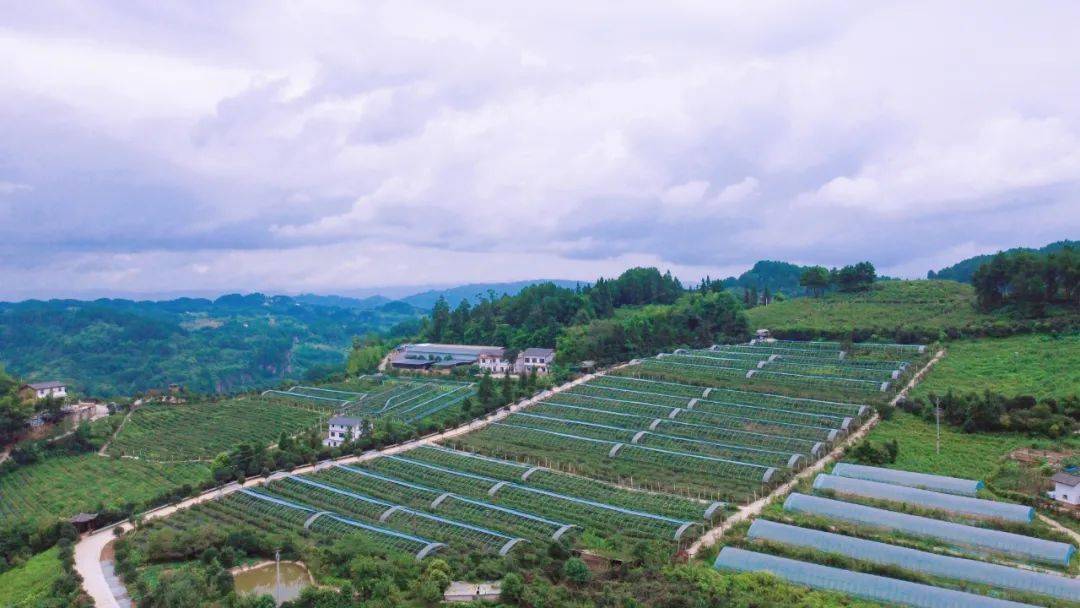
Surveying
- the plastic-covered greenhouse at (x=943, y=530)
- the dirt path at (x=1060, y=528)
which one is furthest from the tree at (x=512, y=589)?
the dirt path at (x=1060, y=528)

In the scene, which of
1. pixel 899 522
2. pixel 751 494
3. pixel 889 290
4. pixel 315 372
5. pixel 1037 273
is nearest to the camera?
pixel 899 522

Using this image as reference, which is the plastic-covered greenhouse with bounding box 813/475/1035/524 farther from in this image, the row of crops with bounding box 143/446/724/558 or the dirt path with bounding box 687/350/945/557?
the row of crops with bounding box 143/446/724/558

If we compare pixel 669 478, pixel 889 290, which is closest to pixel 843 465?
pixel 669 478

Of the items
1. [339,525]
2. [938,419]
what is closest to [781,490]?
[938,419]

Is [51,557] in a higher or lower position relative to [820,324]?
lower

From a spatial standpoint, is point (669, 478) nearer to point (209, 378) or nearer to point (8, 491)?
point (8, 491)

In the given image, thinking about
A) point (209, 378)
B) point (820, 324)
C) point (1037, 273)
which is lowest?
point (209, 378)

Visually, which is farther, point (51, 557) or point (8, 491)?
point (8, 491)
